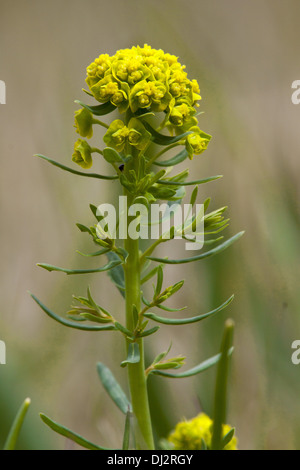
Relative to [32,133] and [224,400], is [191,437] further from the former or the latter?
[32,133]

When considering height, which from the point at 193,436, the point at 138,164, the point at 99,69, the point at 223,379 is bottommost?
the point at 193,436

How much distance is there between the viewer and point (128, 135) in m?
0.62

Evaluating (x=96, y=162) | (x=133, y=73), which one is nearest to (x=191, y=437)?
(x=133, y=73)

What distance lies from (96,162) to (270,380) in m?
0.83

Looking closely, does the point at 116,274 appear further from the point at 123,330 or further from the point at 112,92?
the point at 112,92

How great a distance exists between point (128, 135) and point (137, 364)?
26cm

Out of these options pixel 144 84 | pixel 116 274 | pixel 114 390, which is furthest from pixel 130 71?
pixel 114 390

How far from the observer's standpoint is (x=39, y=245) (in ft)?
4.96

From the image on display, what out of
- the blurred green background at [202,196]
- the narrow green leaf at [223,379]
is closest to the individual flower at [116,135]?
the narrow green leaf at [223,379]

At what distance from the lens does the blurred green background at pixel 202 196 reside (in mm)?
1063

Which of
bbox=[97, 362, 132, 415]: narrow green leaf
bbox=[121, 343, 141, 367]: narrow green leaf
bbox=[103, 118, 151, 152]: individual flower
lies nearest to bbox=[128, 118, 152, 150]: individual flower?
bbox=[103, 118, 151, 152]: individual flower

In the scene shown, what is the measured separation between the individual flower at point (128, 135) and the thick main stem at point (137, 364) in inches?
4.4

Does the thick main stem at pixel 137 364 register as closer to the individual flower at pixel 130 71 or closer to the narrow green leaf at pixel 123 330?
the narrow green leaf at pixel 123 330

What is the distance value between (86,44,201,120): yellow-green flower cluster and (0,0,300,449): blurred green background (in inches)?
19.0
